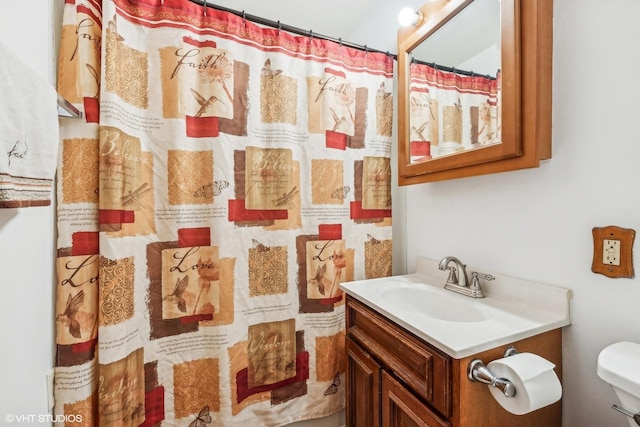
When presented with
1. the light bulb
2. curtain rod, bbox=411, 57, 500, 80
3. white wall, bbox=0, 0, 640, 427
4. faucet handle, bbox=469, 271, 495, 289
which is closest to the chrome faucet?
faucet handle, bbox=469, 271, 495, 289

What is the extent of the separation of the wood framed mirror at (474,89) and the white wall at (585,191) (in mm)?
61

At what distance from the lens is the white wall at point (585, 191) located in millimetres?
729

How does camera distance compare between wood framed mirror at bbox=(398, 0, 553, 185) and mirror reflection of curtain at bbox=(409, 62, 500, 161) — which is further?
mirror reflection of curtain at bbox=(409, 62, 500, 161)

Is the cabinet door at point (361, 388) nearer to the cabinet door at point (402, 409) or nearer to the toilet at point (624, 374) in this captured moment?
the cabinet door at point (402, 409)

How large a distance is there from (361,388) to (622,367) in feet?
2.80

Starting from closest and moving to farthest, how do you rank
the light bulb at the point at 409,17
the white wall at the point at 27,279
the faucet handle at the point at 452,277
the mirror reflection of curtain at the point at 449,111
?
the white wall at the point at 27,279
the mirror reflection of curtain at the point at 449,111
the faucet handle at the point at 452,277
the light bulb at the point at 409,17

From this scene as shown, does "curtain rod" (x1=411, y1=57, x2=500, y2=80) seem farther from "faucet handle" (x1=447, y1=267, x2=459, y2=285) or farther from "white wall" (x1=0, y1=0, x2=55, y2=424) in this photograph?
"white wall" (x1=0, y1=0, x2=55, y2=424)

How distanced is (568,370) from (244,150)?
1.46 m

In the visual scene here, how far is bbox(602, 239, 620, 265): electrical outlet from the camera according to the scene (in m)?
0.74

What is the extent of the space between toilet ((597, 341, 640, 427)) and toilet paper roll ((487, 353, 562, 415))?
0.09 m

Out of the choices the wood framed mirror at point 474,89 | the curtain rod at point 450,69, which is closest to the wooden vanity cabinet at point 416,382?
the wood framed mirror at point 474,89

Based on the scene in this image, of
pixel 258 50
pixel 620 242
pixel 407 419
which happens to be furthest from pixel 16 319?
pixel 620 242

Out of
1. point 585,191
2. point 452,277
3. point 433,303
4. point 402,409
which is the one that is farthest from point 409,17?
point 402,409

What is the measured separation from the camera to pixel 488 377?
67cm
